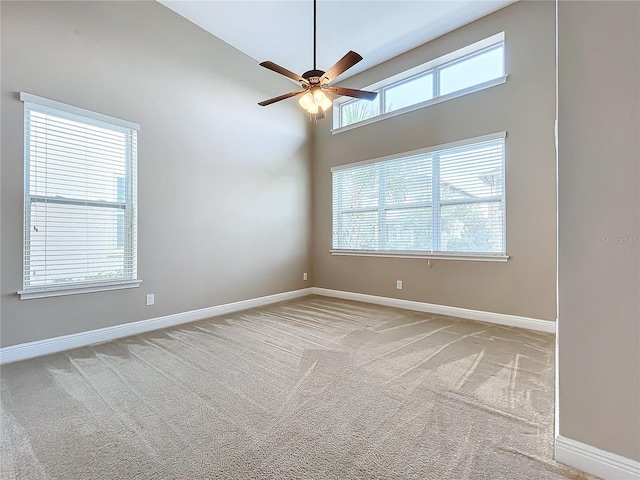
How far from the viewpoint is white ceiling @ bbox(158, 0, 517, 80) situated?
3.52 metres

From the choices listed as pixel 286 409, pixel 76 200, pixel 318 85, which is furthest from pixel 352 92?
pixel 76 200

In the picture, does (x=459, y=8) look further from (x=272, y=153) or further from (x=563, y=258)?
(x=563, y=258)

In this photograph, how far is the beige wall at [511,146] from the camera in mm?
3340

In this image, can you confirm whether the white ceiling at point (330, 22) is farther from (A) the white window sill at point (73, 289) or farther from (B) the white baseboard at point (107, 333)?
(B) the white baseboard at point (107, 333)

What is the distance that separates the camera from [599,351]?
1.28 meters

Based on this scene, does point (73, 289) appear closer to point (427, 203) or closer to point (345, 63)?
point (345, 63)

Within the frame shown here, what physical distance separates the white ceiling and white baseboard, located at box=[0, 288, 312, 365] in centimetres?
378

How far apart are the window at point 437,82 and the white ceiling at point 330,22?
0.35m

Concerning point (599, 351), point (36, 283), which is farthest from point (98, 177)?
point (599, 351)

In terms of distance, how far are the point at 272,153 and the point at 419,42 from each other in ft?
8.91

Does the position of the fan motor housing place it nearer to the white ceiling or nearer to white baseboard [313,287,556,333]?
the white ceiling

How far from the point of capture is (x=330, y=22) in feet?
12.4

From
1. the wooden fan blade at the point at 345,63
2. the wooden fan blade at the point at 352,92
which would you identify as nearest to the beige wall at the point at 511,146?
the wooden fan blade at the point at 352,92

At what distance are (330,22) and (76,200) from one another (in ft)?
11.9
